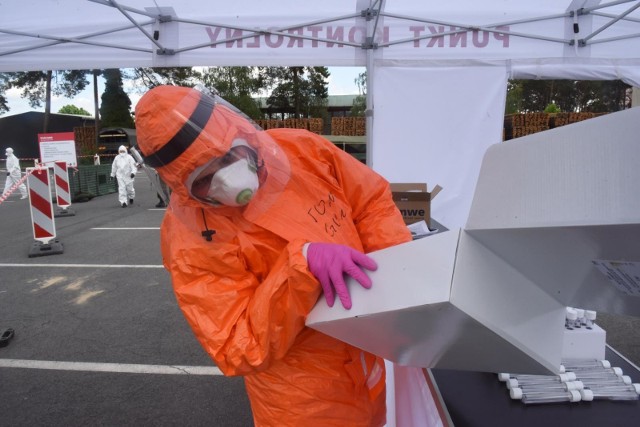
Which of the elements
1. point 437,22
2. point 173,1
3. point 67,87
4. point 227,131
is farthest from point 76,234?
point 67,87

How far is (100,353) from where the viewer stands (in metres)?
3.27

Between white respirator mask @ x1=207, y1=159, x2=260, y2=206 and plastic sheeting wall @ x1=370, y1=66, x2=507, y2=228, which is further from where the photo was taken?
plastic sheeting wall @ x1=370, y1=66, x2=507, y2=228

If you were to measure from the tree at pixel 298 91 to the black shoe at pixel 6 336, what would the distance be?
21.4 metres

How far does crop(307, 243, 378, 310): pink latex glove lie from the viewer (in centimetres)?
106

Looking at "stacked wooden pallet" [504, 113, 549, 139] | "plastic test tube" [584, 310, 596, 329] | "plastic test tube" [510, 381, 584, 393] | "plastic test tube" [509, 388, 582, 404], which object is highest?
"stacked wooden pallet" [504, 113, 549, 139]

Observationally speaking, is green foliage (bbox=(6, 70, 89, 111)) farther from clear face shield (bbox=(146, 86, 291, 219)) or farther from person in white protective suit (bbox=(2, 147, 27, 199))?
clear face shield (bbox=(146, 86, 291, 219))

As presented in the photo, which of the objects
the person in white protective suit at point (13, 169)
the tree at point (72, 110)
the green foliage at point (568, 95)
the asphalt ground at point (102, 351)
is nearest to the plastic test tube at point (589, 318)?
the asphalt ground at point (102, 351)

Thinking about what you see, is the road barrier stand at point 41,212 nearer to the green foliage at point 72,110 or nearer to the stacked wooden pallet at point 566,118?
the stacked wooden pallet at point 566,118

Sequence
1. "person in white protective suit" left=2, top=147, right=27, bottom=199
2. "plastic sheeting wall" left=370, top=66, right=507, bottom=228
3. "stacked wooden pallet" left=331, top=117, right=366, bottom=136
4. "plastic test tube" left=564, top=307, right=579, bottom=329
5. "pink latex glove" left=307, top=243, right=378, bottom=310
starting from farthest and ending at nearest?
"stacked wooden pallet" left=331, top=117, right=366, bottom=136 → "person in white protective suit" left=2, top=147, right=27, bottom=199 → "plastic sheeting wall" left=370, top=66, right=507, bottom=228 → "plastic test tube" left=564, top=307, right=579, bottom=329 → "pink latex glove" left=307, top=243, right=378, bottom=310

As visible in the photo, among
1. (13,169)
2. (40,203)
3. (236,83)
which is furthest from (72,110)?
(40,203)

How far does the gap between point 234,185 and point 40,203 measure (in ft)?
20.3

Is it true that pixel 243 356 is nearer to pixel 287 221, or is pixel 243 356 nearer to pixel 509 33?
pixel 287 221

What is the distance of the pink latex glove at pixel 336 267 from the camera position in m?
1.06

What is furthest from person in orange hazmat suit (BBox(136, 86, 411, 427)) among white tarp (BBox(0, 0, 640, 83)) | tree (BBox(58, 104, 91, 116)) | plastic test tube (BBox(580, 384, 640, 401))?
tree (BBox(58, 104, 91, 116))
